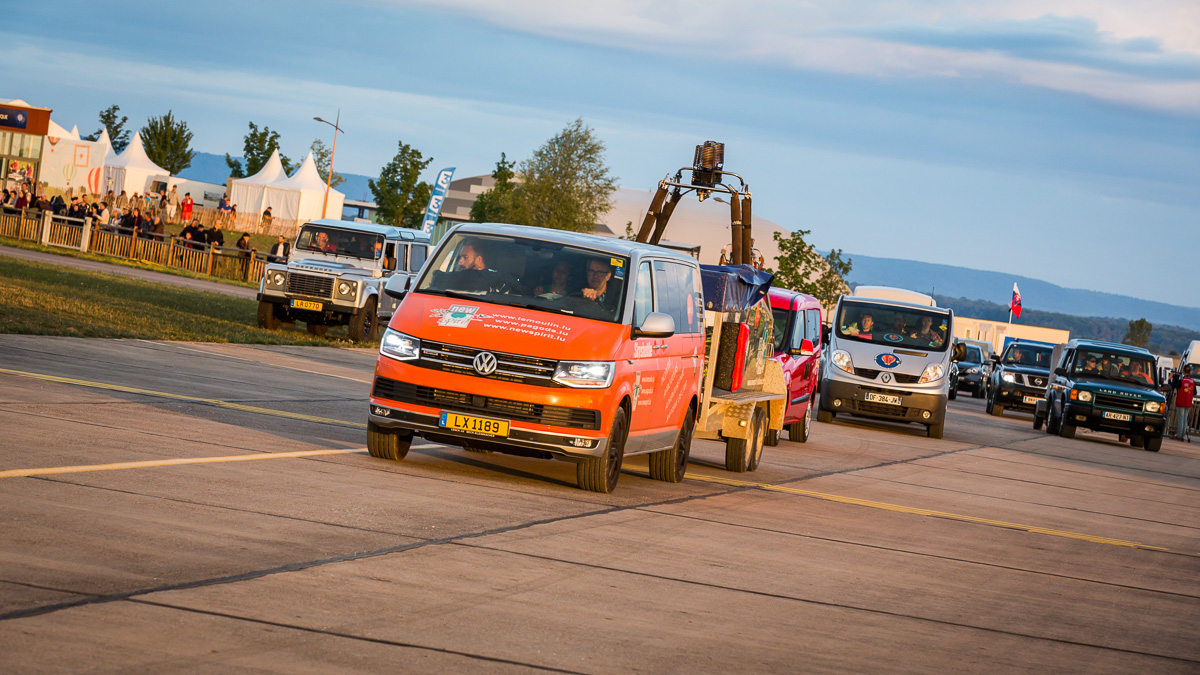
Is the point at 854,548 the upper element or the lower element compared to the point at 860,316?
lower

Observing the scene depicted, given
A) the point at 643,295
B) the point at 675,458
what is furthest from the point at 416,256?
the point at 643,295

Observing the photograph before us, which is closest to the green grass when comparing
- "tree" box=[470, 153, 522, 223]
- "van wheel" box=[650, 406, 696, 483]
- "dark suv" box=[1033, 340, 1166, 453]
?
"van wheel" box=[650, 406, 696, 483]

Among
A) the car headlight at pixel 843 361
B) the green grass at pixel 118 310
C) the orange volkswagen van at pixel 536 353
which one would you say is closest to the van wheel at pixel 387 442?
the orange volkswagen van at pixel 536 353

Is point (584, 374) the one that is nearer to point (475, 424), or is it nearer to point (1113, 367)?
point (475, 424)

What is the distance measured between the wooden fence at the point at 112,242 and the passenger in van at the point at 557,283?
3730 centimetres

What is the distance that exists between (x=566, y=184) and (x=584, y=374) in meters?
96.4

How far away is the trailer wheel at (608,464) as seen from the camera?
11.4 m

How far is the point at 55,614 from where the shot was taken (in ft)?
18.6

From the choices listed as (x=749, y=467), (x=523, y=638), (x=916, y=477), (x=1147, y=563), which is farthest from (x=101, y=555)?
(x=916, y=477)

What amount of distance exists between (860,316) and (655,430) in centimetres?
1506

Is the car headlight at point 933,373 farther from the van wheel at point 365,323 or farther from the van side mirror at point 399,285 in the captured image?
the van side mirror at point 399,285

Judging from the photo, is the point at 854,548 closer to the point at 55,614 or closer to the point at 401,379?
the point at 401,379

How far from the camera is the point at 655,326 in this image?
1175cm

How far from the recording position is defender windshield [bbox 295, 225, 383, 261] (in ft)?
94.8
